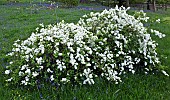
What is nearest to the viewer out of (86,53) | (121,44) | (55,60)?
(55,60)

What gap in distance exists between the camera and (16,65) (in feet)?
20.3

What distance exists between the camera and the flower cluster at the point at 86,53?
19.1 ft

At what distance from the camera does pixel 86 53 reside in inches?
246

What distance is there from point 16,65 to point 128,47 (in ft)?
8.85

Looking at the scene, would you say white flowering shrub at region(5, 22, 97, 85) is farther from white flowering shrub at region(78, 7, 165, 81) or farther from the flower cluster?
white flowering shrub at region(78, 7, 165, 81)

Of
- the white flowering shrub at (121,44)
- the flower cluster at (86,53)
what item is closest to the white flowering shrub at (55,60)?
the flower cluster at (86,53)

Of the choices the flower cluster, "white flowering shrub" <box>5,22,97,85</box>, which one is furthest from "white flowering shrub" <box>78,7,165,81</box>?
"white flowering shrub" <box>5,22,97,85</box>

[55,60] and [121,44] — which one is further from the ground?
[121,44]

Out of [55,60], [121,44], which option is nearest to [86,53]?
[55,60]

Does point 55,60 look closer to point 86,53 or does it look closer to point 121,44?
point 86,53

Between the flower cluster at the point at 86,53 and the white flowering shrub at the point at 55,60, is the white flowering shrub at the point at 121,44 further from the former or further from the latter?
the white flowering shrub at the point at 55,60

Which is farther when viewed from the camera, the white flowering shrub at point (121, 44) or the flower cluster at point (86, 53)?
the white flowering shrub at point (121, 44)

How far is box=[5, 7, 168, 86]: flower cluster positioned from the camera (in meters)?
5.83

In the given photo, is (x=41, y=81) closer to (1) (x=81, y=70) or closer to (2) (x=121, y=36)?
(1) (x=81, y=70)
